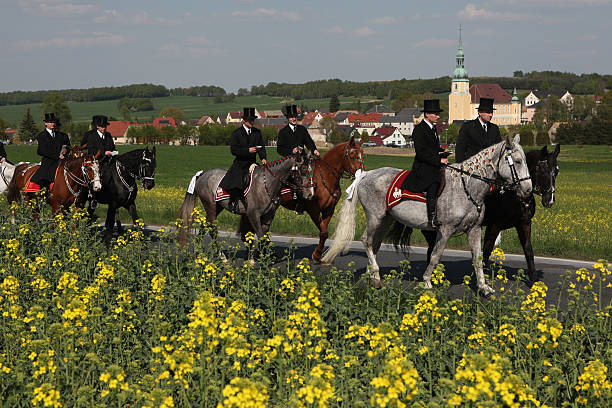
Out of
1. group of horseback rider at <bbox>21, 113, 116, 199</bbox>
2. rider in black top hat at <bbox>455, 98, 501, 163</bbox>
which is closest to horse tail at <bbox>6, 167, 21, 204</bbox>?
group of horseback rider at <bbox>21, 113, 116, 199</bbox>

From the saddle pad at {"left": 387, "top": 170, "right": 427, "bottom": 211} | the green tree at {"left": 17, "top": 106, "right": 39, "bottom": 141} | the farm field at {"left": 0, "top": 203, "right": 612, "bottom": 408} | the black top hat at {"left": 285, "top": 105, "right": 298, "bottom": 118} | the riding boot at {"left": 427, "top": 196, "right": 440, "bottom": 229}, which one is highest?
the black top hat at {"left": 285, "top": 105, "right": 298, "bottom": 118}

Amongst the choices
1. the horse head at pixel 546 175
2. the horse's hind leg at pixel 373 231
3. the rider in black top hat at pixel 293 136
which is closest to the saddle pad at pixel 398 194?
the horse's hind leg at pixel 373 231

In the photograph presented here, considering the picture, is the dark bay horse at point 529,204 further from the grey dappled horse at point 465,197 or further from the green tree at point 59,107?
the green tree at point 59,107

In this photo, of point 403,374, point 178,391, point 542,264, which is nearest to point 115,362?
point 178,391

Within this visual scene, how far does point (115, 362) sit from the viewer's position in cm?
722

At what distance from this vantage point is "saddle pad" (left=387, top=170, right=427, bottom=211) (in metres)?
11.1

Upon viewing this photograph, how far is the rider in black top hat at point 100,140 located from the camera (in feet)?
50.6

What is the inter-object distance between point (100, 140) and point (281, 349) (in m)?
10.8

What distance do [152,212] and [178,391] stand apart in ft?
55.8

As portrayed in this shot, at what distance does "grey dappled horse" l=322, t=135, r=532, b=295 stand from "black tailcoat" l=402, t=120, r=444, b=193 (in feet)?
0.93

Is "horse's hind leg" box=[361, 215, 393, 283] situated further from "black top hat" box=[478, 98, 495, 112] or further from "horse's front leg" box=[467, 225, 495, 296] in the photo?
"black top hat" box=[478, 98, 495, 112]

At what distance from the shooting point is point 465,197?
10680mm

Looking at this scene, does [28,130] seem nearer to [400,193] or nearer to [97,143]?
[97,143]

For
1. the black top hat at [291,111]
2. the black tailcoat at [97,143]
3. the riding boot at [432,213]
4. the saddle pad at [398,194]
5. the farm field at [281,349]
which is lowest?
the farm field at [281,349]
